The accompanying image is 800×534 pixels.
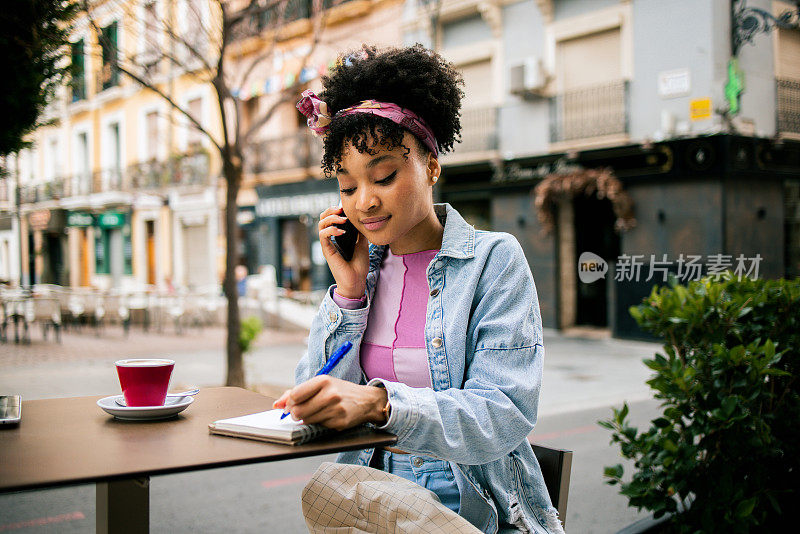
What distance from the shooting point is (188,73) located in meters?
6.83

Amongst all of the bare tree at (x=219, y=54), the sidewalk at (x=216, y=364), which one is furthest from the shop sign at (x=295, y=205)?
the bare tree at (x=219, y=54)

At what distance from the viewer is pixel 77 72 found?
2373 mm

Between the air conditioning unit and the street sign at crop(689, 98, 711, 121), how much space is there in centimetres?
344

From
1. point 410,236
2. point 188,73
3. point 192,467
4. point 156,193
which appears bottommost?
point 192,467

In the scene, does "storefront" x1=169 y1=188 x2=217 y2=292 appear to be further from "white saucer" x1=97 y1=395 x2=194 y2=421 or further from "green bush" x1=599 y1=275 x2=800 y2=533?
"white saucer" x1=97 y1=395 x2=194 y2=421

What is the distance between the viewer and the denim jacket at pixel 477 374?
4.37 feet

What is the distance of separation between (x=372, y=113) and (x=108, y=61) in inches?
113

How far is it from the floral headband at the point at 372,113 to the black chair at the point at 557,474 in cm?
80

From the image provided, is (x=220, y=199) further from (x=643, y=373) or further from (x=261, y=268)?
(x=643, y=373)

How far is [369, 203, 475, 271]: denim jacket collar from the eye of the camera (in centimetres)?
163

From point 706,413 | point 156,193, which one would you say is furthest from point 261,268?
point 706,413

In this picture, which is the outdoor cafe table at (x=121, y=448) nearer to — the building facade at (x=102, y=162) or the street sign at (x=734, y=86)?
the building facade at (x=102, y=162)

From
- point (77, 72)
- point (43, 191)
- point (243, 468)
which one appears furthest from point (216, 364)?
point (77, 72)

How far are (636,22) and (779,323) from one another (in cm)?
672
